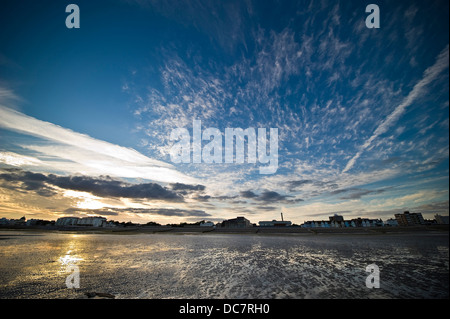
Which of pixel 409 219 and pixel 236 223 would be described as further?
pixel 236 223

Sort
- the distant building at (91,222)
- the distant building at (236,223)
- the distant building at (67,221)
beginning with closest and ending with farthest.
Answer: the distant building at (236,223) → the distant building at (91,222) → the distant building at (67,221)

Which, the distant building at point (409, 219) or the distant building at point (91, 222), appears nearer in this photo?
the distant building at point (409, 219)

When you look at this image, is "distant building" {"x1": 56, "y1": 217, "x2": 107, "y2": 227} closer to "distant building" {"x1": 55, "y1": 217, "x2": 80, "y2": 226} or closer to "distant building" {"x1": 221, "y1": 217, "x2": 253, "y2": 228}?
→ "distant building" {"x1": 55, "y1": 217, "x2": 80, "y2": 226}

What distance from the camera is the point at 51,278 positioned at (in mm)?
11430

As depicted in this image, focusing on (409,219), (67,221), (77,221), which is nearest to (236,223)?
(409,219)

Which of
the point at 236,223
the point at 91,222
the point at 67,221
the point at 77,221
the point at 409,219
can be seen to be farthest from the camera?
the point at 91,222

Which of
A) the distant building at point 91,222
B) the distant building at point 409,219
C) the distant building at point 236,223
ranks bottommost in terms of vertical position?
the distant building at point 91,222

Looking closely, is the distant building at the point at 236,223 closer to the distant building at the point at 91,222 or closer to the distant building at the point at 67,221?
the distant building at the point at 91,222

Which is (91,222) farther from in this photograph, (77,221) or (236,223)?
(236,223)

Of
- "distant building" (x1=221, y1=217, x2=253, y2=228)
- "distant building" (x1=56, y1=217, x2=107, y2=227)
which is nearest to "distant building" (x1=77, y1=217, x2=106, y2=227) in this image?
"distant building" (x1=56, y1=217, x2=107, y2=227)

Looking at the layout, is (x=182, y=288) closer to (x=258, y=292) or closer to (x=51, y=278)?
(x=258, y=292)

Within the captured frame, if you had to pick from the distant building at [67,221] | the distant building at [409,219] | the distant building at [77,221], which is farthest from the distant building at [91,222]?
the distant building at [409,219]

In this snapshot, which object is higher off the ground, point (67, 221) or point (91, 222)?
point (67, 221)
